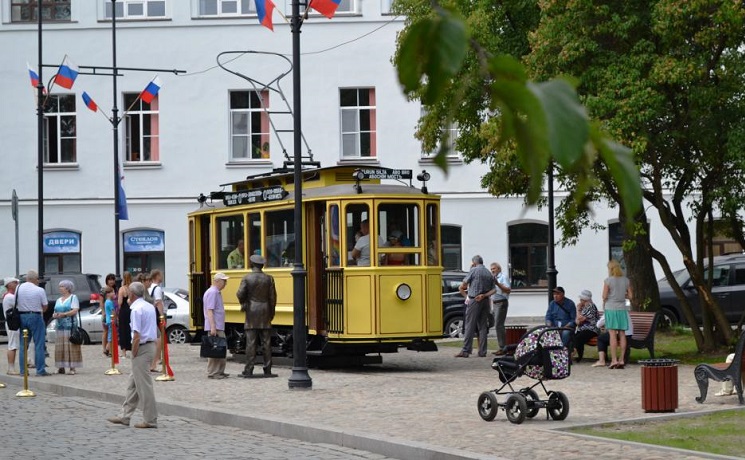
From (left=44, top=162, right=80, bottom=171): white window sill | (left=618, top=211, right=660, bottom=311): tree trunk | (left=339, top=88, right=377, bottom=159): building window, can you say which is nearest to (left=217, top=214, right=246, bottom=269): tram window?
(left=618, top=211, right=660, bottom=311): tree trunk

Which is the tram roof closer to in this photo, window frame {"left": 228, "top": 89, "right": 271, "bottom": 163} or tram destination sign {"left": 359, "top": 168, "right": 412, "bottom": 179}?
tram destination sign {"left": 359, "top": 168, "right": 412, "bottom": 179}

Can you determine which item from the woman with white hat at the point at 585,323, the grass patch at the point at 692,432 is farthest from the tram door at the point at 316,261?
the grass patch at the point at 692,432

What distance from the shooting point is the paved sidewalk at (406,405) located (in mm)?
11602

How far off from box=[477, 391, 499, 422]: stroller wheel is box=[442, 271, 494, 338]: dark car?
18.8 metres

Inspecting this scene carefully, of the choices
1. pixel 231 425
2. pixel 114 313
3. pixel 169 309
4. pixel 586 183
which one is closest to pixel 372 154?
pixel 169 309

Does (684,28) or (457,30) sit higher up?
(684,28)

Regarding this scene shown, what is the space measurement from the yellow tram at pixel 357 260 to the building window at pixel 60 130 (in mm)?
18817

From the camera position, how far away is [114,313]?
24.9 m

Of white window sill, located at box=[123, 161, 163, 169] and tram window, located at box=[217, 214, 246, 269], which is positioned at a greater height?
white window sill, located at box=[123, 161, 163, 169]

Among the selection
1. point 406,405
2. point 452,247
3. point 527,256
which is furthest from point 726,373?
point 452,247

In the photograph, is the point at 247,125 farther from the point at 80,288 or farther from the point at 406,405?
the point at 406,405

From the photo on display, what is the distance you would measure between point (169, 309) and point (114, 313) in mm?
8122

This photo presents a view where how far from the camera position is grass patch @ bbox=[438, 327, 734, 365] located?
22531 mm

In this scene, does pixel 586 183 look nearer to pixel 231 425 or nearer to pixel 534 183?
pixel 534 183
